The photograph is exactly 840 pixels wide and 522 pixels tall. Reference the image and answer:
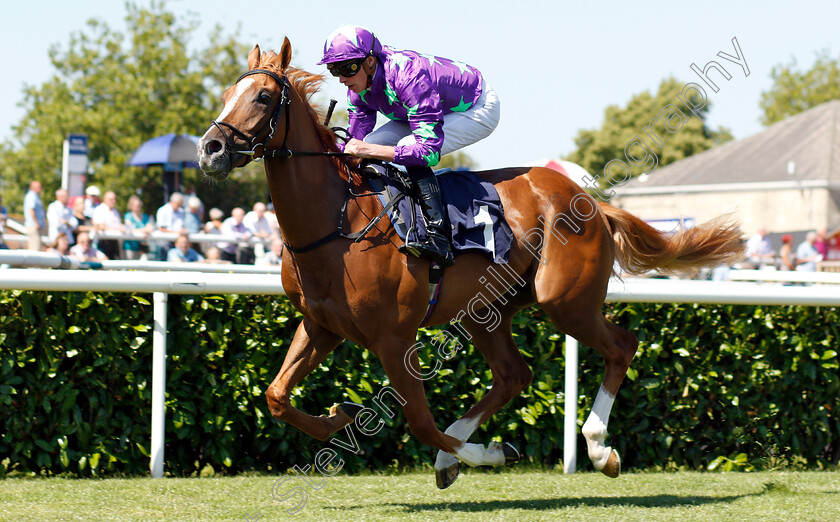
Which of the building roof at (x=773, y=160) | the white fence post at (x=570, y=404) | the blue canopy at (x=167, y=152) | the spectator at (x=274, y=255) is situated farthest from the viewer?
the building roof at (x=773, y=160)

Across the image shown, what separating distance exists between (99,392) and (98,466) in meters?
0.37

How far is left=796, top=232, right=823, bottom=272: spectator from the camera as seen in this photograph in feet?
45.8

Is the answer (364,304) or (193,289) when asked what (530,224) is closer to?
(364,304)

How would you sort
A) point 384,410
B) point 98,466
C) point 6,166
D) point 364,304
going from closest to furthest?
point 364,304 → point 98,466 → point 384,410 → point 6,166

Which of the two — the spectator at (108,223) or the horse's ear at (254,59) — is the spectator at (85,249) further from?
the horse's ear at (254,59)

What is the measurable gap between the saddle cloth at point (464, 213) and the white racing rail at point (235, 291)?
104 centimetres

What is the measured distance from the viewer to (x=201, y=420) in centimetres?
475

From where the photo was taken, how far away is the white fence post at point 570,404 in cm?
495

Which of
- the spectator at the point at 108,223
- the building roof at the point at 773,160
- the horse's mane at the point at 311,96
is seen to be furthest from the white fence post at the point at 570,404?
the building roof at the point at 773,160

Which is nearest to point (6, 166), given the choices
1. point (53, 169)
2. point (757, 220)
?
point (53, 169)

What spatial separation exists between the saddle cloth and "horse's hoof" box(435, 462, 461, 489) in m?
0.96

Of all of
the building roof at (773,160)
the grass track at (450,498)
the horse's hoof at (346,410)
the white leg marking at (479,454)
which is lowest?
the grass track at (450,498)

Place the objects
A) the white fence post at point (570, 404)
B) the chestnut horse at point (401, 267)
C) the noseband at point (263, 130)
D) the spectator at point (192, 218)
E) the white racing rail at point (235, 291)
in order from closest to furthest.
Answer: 1. the noseband at point (263, 130)
2. the chestnut horse at point (401, 267)
3. the white racing rail at point (235, 291)
4. the white fence post at point (570, 404)
5. the spectator at point (192, 218)

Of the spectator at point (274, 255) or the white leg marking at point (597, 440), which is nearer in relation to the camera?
the white leg marking at point (597, 440)
